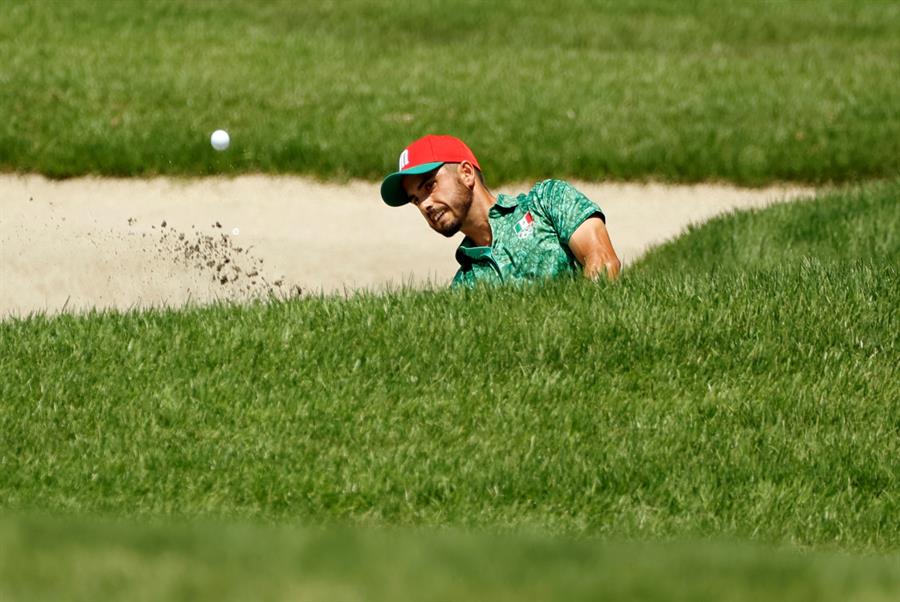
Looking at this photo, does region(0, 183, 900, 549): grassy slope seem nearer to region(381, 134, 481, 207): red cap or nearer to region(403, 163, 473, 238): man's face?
region(403, 163, 473, 238): man's face

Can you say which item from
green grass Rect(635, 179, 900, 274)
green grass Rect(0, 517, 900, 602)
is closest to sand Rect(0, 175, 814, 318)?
green grass Rect(635, 179, 900, 274)

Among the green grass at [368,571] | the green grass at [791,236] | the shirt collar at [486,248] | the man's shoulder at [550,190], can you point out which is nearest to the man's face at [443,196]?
the shirt collar at [486,248]

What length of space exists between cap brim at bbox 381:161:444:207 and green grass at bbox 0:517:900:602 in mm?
4037

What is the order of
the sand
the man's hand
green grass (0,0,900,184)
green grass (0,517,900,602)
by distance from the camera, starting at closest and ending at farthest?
green grass (0,517,900,602)
the man's hand
the sand
green grass (0,0,900,184)

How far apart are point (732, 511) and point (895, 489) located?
749mm

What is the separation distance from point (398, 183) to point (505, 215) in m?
0.58

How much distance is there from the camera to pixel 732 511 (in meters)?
6.03

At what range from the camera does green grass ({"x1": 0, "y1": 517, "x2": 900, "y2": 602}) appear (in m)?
3.26

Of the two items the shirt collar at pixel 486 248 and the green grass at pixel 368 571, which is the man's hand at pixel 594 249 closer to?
the shirt collar at pixel 486 248

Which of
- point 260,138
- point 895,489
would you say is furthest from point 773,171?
point 895,489

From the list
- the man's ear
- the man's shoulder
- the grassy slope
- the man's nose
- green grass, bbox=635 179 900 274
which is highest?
the man's ear

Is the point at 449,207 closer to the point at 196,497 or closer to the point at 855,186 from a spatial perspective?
the point at 196,497

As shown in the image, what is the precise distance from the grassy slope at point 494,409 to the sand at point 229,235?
3675 millimetres

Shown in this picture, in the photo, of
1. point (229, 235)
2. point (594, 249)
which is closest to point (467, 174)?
point (594, 249)
